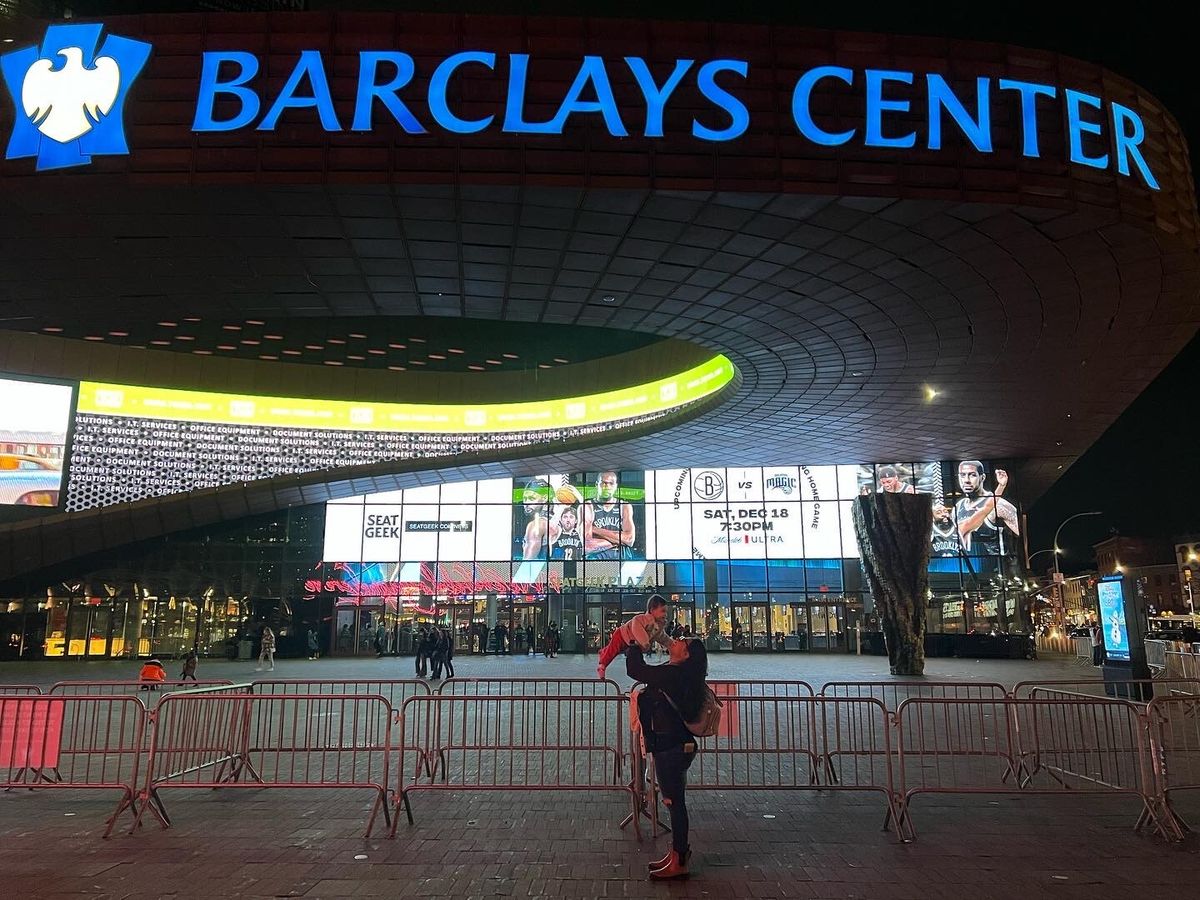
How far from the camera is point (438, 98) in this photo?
36.4 feet

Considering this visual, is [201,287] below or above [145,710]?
above

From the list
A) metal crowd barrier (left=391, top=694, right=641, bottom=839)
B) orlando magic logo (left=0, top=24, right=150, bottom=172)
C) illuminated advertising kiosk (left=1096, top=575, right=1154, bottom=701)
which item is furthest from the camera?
illuminated advertising kiosk (left=1096, top=575, right=1154, bottom=701)

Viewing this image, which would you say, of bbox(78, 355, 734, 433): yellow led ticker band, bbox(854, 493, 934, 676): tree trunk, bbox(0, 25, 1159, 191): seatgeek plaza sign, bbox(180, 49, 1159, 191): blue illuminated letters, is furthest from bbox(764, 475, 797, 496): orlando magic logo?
bbox(0, 25, 1159, 191): seatgeek plaza sign

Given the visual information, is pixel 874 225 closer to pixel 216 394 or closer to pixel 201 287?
pixel 201 287

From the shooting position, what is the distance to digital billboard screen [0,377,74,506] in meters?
24.2

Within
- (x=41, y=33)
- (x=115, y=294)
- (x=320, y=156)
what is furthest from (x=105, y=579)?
(x=320, y=156)

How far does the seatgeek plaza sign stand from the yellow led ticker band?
45.0 feet

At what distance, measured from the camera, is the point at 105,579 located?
1213 inches

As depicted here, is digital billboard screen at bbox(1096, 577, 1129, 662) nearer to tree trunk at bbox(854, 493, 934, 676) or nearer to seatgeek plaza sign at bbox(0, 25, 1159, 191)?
seatgeek plaza sign at bbox(0, 25, 1159, 191)

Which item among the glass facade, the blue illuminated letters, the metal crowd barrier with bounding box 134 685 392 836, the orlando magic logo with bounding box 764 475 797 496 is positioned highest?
the blue illuminated letters

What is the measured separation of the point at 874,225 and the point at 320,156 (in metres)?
7.86

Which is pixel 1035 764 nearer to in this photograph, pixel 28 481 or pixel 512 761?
pixel 512 761

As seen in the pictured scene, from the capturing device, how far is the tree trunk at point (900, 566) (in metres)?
22.6

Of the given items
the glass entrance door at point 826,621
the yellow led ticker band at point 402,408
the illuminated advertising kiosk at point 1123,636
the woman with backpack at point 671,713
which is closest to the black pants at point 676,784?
the woman with backpack at point 671,713
